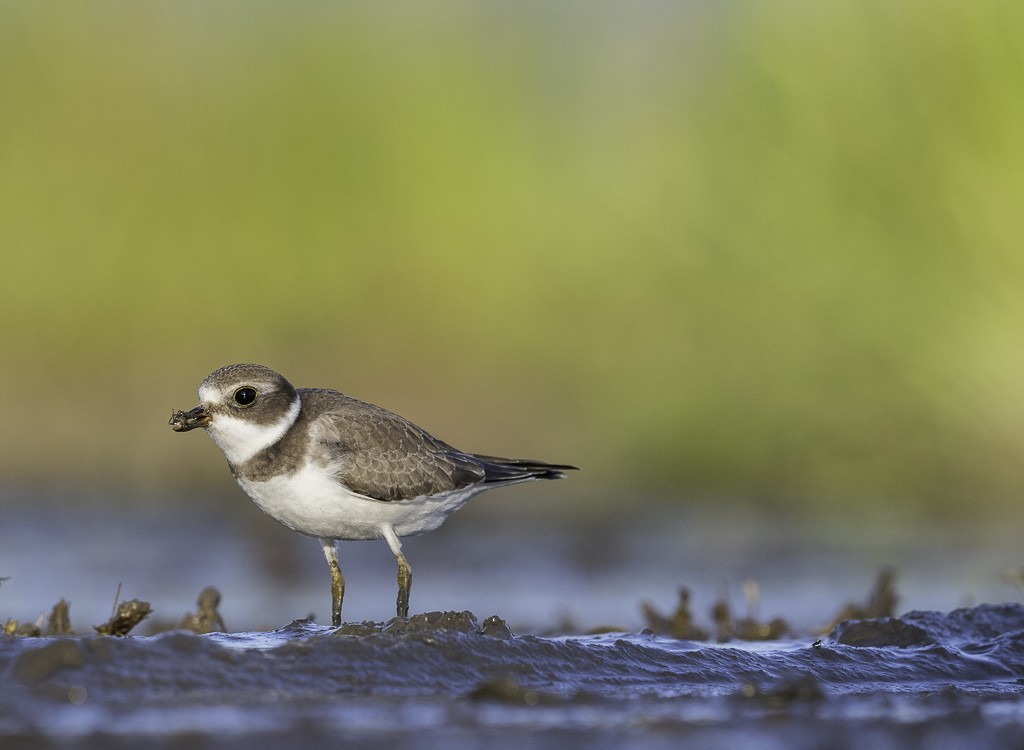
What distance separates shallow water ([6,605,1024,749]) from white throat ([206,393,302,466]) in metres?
0.89

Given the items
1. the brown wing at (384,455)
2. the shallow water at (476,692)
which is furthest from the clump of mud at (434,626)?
the brown wing at (384,455)

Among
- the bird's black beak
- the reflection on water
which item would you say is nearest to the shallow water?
the bird's black beak

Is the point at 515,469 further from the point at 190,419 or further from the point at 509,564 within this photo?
the point at 509,564

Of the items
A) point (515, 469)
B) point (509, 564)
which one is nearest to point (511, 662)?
point (515, 469)

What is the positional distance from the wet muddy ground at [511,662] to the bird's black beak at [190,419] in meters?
0.87

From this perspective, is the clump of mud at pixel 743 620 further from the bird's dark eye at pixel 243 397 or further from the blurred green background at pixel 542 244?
the blurred green background at pixel 542 244

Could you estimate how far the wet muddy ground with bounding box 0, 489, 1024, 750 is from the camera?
15.6 feet

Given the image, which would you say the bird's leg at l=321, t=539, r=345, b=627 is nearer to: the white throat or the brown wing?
the brown wing

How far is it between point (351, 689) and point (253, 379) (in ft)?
6.74

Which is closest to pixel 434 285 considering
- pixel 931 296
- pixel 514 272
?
pixel 514 272

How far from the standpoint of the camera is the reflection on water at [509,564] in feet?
30.5

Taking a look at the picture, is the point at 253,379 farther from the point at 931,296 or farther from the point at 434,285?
the point at 434,285

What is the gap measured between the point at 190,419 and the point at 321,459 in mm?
625

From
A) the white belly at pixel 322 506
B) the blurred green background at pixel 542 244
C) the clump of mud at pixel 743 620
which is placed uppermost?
the blurred green background at pixel 542 244
